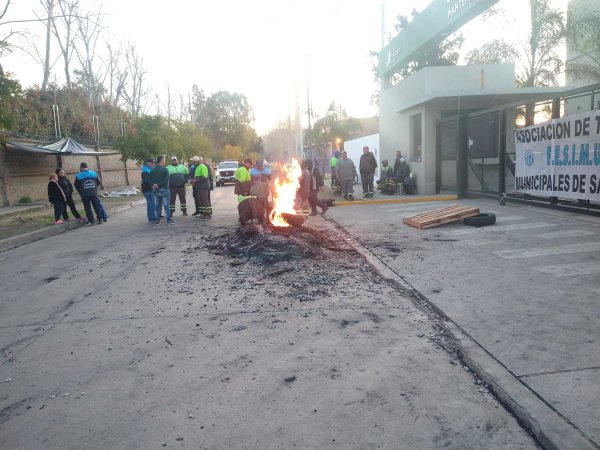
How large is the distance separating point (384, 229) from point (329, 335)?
6253mm

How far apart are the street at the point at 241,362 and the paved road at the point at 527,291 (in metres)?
0.11

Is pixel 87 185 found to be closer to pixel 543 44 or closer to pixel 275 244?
pixel 275 244

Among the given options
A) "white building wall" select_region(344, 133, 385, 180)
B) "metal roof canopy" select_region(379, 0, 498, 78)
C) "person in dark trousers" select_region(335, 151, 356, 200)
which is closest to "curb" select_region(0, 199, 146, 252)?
"person in dark trousers" select_region(335, 151, 356, 200)

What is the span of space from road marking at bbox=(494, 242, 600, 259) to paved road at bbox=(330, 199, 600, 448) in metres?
0.01

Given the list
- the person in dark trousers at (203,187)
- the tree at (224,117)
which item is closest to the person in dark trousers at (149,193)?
the person in dark trousers at (203,187)

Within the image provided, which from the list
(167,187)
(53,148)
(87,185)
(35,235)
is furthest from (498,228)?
(53,148)

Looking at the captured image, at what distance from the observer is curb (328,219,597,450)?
104 inches

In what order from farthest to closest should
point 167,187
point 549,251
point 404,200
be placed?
point 404,200, point 167,187, point 549,251

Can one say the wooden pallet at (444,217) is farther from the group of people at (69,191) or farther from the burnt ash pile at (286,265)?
the group of people at (69,191)

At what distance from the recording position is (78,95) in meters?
36.6

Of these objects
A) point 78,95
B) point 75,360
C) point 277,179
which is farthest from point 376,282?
point 78,95

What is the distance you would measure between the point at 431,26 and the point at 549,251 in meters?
9.34

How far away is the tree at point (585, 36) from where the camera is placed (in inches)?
746

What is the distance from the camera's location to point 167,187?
13.1 metres
